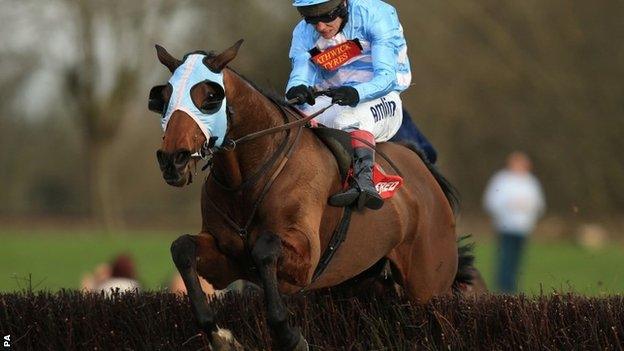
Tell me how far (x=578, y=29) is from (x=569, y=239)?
5300 mm

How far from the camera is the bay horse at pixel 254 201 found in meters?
5.94

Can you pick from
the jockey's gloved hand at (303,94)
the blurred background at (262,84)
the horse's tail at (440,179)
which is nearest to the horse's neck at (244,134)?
the jockey's gloved hand at (303,94)

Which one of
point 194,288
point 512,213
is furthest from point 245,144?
point 512,213

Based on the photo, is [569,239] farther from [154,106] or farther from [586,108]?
[154,106]

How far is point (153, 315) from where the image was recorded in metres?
7.07

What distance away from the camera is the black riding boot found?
6.77 m

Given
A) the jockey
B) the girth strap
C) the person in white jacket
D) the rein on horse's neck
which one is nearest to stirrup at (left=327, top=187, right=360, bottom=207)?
Answer: the jockey

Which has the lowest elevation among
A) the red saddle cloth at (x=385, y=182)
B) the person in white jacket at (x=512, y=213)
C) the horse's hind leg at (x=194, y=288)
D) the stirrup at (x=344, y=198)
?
the horse's hind leg at (x=194, y=288)

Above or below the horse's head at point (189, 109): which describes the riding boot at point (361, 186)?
below

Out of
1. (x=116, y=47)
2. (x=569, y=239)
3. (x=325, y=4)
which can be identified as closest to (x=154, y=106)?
(x=325, y=4)

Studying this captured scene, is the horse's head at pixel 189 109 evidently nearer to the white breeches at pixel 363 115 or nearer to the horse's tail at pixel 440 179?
the white breeches at pixel 363 115

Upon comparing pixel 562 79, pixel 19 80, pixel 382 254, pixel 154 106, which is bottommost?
pixel 382 254

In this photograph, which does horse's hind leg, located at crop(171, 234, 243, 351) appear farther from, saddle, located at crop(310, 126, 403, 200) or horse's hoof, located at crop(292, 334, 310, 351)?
saddle, located at crop(310, 126, 403, 200)

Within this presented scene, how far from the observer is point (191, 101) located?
5.86m
